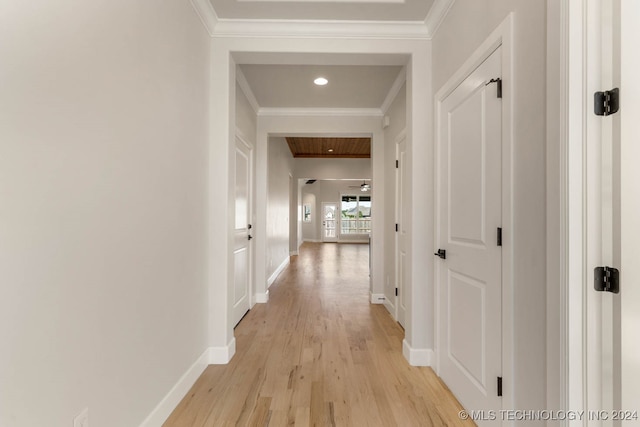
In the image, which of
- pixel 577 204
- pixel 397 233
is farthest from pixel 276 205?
pixel 577 204

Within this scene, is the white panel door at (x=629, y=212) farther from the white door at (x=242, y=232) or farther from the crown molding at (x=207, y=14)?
the white door at (x=242, y=232)

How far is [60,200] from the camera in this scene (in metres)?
1.08

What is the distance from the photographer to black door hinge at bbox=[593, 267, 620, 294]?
1.05 meters

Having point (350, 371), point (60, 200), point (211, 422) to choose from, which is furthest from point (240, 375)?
point (60, 200)

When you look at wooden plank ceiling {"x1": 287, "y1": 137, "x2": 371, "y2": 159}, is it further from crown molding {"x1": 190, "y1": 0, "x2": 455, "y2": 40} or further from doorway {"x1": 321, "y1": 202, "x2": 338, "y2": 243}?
doorway {"x1": 321, "y1": 202, "x2": 338, "y2": 243}

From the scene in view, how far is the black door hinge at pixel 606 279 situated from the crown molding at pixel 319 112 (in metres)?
3.63

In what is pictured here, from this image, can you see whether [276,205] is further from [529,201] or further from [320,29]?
[529,201]

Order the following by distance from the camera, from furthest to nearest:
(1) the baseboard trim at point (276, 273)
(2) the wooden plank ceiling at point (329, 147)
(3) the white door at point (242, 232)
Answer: (2) the wooden plank ceiling at point (329, 147), (1) the baseboard trim at point (276, 273), (3) the white door at point (242, 232)

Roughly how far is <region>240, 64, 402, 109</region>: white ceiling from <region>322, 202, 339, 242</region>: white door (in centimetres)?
1065

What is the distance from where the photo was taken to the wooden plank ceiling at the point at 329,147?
22.9 feet

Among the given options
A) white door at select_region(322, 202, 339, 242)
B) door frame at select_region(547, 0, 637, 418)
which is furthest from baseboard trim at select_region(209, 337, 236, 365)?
white door at select_region(322, 202, 339, 242)

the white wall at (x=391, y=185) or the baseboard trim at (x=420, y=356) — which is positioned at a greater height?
the white wall at (x=391, y=185)

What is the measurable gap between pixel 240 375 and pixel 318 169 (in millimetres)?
8124

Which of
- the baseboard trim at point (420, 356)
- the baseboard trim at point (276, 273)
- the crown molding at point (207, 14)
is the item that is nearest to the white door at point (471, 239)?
the baseboard trim at point (420, 356)
